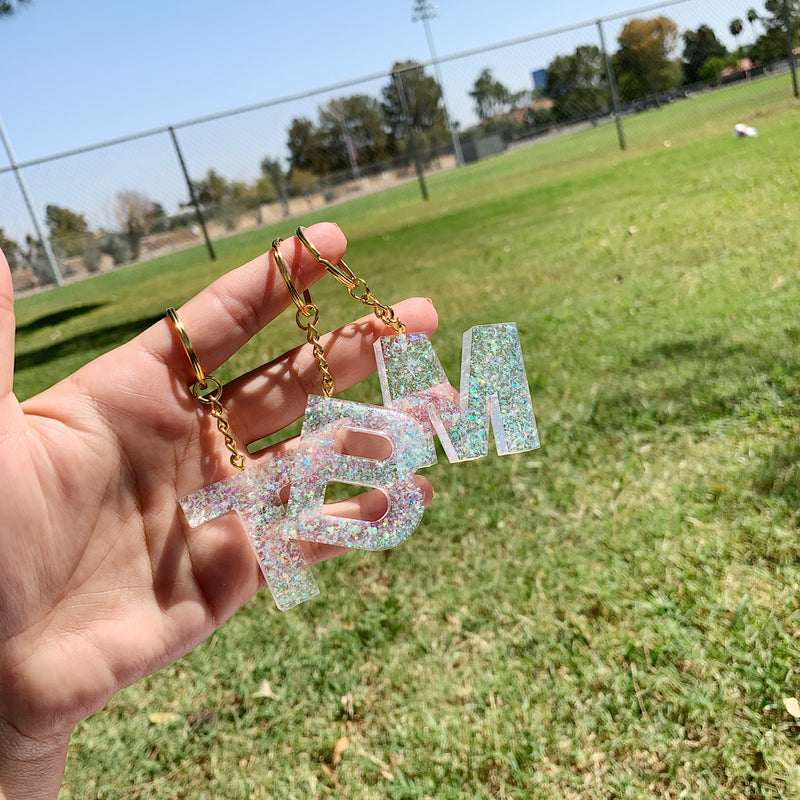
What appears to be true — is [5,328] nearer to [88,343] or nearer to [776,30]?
[88,343]

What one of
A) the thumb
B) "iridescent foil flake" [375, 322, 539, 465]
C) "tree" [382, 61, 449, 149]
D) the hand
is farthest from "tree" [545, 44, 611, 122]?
the thumb

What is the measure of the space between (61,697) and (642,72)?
15.9 metres

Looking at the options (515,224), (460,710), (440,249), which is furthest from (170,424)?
(515,224)

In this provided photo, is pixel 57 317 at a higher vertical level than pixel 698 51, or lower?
lower

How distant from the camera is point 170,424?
1.57m

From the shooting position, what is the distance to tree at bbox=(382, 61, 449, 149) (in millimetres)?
14320

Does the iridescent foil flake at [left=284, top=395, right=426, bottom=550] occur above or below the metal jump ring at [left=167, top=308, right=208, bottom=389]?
below

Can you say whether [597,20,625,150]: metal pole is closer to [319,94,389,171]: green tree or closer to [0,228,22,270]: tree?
[319,94,389,171]: green tree

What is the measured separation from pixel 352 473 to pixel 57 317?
1255 cm

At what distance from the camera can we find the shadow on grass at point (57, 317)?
1192 centimetres

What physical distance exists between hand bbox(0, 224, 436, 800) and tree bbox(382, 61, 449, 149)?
1222 centimetres

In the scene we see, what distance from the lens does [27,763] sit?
5.02 ft

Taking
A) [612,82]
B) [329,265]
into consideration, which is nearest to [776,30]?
[612,82]

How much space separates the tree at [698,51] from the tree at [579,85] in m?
1.66
